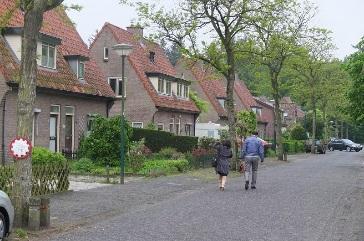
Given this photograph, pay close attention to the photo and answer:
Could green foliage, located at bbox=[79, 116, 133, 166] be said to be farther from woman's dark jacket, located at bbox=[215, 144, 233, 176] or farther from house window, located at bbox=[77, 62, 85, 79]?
woman's dark jacket, located at bbox=[215, 144, 233, 176]

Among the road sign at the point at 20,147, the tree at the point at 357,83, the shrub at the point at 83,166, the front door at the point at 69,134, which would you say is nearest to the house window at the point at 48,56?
the front door at the point at 69,134

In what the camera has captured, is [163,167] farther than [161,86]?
No

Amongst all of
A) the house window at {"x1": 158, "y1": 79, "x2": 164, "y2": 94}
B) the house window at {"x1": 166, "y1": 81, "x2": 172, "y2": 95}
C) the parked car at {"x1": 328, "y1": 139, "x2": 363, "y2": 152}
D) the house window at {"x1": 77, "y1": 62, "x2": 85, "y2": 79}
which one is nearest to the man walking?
the house window at {"x1": 77, "y1": 62, "x2": 85, "y2": 79}

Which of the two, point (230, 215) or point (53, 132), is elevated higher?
point (53, 132)

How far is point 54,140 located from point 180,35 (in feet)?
26.3

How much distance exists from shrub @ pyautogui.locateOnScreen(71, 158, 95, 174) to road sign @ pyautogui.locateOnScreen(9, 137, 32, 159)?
1326 centimetres

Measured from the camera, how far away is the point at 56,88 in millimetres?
28359

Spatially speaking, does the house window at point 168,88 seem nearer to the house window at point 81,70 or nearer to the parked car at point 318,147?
the house window at point 81,70

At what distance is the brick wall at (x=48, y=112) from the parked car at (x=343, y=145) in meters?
56.5

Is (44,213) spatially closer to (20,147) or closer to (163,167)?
(20,147)

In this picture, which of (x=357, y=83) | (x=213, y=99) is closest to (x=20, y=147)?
(x=357, y=83)

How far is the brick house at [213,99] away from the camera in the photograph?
125 ft

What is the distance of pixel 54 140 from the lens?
29.8 m

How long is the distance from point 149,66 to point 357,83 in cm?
1496
